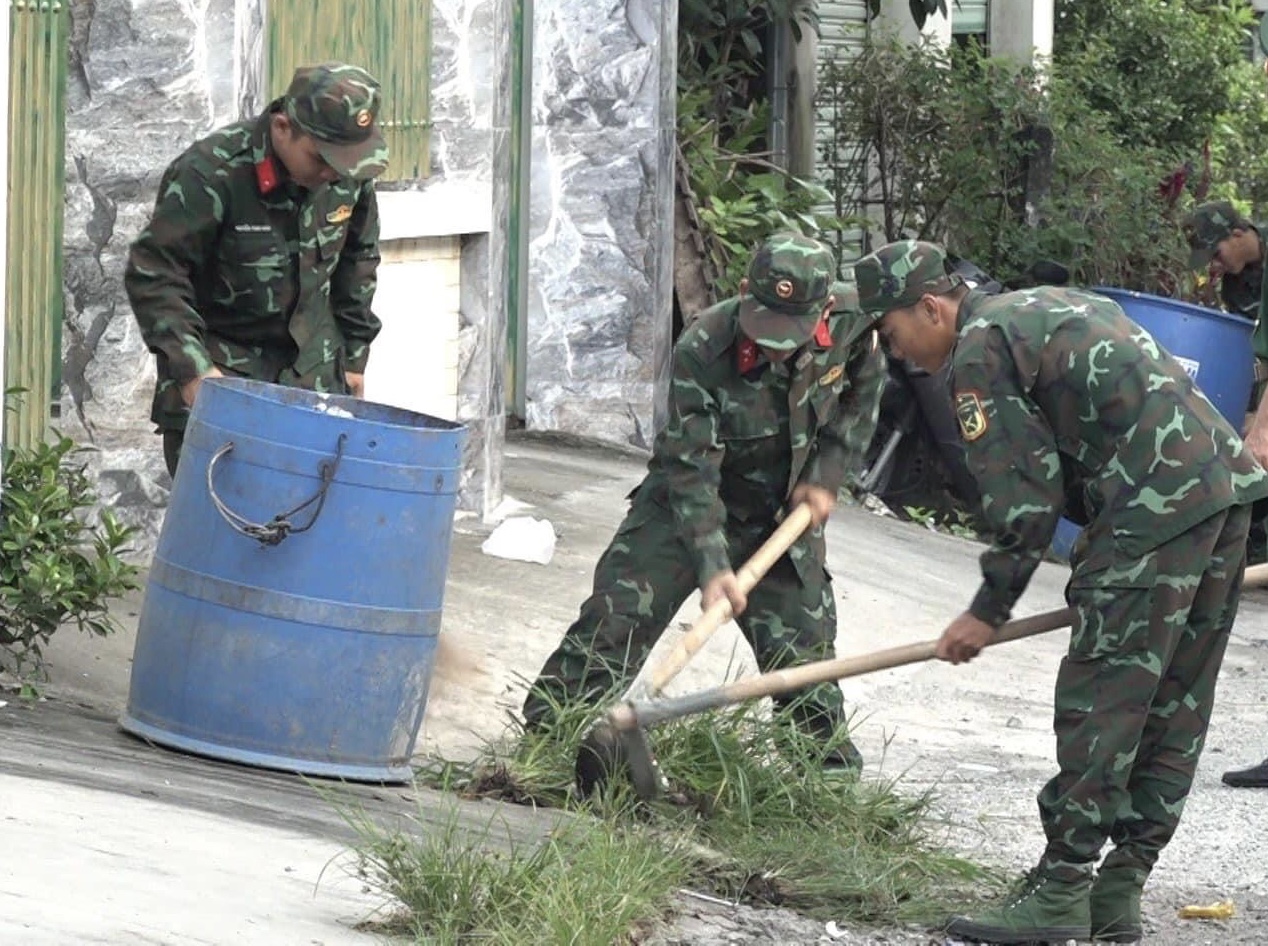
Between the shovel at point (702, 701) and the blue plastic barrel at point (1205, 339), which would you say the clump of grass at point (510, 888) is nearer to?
the shovel at point (702, 701)

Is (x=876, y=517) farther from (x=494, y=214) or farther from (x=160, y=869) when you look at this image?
(x=160, y=869)

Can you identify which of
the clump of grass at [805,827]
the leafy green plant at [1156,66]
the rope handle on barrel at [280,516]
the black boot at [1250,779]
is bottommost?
the black boot at [1250,779]

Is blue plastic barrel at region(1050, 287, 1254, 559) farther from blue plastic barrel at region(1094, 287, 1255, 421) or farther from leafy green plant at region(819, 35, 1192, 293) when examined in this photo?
leafy green plant at region(819, 35, 1192, 293)

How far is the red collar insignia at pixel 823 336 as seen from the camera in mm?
5793

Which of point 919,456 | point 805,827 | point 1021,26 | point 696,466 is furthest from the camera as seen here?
point 1021,26

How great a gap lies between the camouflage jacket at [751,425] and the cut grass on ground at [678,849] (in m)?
0.50

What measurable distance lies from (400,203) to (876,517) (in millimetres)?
3091

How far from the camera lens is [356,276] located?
6344 millimetres

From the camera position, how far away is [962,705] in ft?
26.0

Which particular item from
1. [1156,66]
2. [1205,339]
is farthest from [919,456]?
[1156,66]

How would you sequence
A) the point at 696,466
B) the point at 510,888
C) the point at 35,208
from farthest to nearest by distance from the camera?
the point at 35,208 < the point at 696,466 < the point at 510,888

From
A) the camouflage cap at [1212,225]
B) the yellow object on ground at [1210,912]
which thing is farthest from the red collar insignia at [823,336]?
the camouflage cap at [1212,225]

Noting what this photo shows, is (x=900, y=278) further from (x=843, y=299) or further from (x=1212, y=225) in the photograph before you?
(x=1212, y=225)

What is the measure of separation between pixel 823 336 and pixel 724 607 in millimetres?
738
